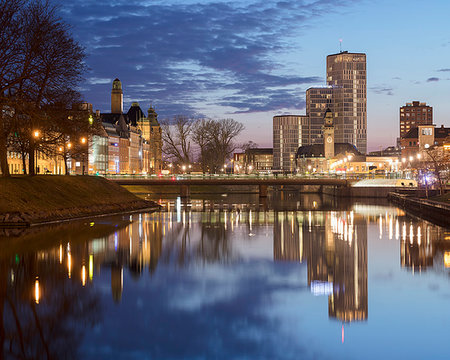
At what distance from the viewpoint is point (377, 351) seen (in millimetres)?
14648

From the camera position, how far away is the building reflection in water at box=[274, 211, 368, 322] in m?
19.9

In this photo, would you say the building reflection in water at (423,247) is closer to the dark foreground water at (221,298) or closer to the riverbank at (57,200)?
the dark foreground water at (221,298)

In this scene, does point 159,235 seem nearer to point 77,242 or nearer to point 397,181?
point 77,242

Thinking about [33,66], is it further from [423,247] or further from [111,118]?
[111,118]

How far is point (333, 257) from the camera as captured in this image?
30.7m

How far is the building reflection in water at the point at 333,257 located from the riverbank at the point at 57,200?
17.8 meters

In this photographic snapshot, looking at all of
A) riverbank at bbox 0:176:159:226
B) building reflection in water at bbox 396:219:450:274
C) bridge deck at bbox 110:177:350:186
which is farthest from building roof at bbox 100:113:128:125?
building reflection in water at bbox 396:219:450:274

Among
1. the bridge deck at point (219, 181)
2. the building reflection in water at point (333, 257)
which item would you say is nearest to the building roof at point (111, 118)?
→ the bridge deck at point (219, 181)

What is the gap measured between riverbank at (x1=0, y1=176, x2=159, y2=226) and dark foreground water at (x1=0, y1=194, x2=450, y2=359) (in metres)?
7.95

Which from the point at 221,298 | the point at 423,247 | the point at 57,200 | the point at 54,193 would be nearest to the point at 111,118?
the point at 54,193

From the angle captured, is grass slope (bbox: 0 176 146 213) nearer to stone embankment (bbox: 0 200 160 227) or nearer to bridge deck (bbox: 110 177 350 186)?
stone embankment (bbox: 0 200 160 227)

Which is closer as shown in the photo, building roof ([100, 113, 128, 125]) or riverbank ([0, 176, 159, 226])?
riverbank ([0, 176, 159, 226])

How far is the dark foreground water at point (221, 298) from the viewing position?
48.6 feet

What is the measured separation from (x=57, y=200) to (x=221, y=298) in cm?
3682
